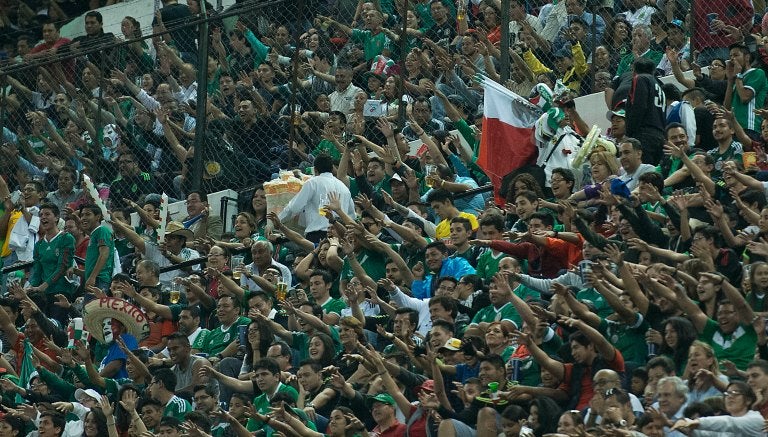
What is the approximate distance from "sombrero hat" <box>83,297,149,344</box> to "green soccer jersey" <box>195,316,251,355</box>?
869mm

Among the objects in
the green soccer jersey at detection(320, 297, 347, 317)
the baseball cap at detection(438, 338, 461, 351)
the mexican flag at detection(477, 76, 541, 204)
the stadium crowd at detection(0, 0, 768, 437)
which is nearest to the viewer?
the stadium crowd at detection(0, 0, 768, 437)

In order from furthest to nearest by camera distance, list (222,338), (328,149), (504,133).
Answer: (328,149) → (504,133) → (222,338)

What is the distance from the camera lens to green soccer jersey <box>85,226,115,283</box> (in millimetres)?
19266

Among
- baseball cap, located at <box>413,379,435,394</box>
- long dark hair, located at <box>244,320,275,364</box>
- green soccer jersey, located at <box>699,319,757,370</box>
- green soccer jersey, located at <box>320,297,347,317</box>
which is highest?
green soccer jersey, located at <box>699,319,757,370</box>

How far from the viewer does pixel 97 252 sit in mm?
19297

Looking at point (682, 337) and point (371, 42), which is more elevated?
point (682, 337)

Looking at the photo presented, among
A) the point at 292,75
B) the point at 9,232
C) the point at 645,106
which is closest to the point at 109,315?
the point at 9,232

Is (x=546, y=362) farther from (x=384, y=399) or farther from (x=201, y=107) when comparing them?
(x=201, y=107)

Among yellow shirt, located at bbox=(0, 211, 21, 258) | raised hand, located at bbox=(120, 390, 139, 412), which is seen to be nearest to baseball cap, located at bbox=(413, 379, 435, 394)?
raised hand, located at bbox=(120, 390, 139, 412)

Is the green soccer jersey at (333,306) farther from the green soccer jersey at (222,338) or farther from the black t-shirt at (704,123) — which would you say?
the black t-shirt at (704,123)

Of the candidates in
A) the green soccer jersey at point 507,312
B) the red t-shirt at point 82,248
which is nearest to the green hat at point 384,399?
the green soccer jersey at point 507,312

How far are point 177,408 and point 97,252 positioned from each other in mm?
3505

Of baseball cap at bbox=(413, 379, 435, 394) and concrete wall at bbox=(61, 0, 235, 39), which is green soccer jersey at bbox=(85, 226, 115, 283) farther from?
concrete wall at bbox=(61, 0, 235, 39)

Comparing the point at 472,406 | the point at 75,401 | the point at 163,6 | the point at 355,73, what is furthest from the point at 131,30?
the point at 472,406
